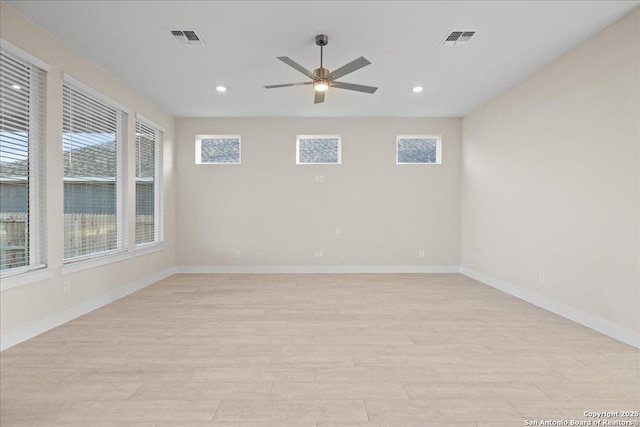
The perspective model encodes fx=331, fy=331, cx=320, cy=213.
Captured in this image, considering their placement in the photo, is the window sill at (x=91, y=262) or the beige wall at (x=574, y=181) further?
the window sill at (x=91, y=262)

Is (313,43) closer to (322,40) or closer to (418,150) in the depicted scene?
(322,40)

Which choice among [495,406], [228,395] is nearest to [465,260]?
[495,406]

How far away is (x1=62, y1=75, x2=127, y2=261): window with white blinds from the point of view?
3.69 meters

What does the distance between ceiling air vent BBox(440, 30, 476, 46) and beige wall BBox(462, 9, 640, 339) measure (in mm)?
Result: 1290

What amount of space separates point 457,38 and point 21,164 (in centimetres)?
439

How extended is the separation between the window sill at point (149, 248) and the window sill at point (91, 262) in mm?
335

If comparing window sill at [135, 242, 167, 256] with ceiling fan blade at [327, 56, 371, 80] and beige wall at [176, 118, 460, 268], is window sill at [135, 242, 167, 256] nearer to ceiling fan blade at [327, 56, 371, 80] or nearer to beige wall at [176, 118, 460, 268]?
beige wall at [176, 118, 460, 268]

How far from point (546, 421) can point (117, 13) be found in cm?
443

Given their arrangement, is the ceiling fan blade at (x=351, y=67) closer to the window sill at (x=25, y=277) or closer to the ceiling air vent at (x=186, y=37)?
the ceiling air vent at (x=186, y=37)

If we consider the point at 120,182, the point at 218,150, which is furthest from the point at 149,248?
the point at 218,150

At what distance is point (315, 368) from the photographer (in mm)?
2475

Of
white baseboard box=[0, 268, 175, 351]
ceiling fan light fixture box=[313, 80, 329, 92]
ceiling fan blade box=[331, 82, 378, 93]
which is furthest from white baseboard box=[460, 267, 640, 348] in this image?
white baseboard box=[0, 268, 175, 351]

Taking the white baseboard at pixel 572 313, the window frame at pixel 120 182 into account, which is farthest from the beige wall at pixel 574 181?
the window frame at pixel 120 182

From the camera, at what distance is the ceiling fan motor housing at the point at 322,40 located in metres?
3.31
